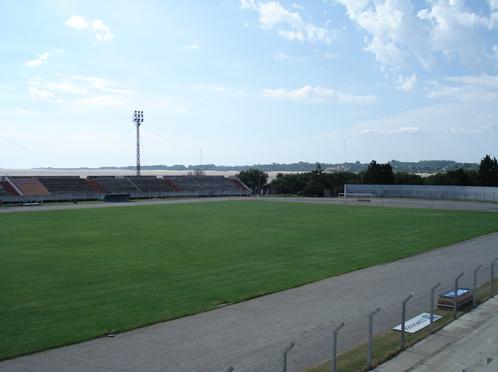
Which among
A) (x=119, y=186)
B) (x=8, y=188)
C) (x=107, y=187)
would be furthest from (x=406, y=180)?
(x=8, y=188)

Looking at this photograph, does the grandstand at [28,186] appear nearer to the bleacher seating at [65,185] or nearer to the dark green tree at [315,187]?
the bleacher seating at [65,185]

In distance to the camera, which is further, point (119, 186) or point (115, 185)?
point (115, 185)

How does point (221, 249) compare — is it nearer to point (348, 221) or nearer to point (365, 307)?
point (365, 307)

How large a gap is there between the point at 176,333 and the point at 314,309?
4809 mm

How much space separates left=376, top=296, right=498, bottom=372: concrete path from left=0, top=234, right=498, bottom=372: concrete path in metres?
1.47

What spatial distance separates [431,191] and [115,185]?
176 ft

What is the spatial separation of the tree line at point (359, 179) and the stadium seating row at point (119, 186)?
6632 mm

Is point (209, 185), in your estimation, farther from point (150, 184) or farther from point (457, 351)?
point (457, 351)

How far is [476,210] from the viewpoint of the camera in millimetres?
57688

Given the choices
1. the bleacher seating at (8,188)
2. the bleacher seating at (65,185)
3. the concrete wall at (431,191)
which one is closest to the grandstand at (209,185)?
the bleacher seating at (65,185)

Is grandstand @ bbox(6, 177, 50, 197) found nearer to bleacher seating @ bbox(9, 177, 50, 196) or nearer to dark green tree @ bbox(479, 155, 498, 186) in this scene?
bleacher seating @ bbox(9, 177, 50, 196)

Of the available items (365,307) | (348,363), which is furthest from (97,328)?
(365,307)

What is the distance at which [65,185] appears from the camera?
81250mm

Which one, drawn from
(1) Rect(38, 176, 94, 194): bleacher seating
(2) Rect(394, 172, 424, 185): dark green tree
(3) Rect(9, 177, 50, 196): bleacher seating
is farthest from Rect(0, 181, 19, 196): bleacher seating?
(2) Rect(394, 172, 424, 185): dark green tree
